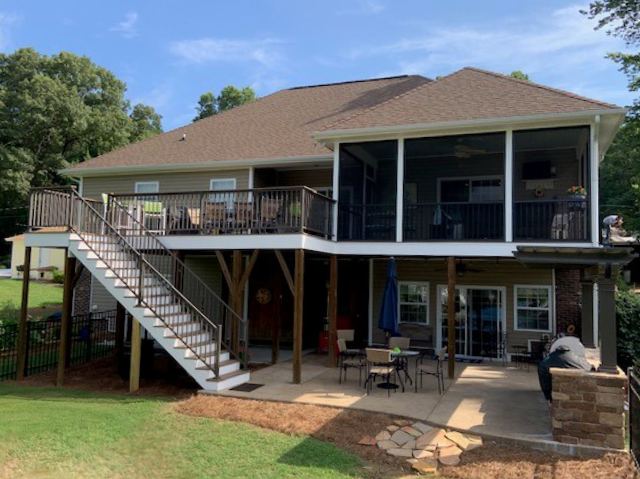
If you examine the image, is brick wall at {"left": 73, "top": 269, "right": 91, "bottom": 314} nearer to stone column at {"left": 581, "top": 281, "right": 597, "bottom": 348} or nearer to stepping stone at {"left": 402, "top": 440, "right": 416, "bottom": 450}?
stepping stone at {"left": 402, "top": 440, "right": 416, "bottom": 450}

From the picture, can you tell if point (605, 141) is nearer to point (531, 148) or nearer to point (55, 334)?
point (531, 148)

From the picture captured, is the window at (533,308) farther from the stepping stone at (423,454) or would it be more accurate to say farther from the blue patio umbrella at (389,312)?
the stepping stone at (423,454)

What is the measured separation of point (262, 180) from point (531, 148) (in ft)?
26.6

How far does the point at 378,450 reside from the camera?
674 centimetres

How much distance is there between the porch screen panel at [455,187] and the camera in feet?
38.1

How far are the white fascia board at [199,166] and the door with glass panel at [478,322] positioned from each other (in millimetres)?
5702

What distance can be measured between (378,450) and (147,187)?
12963 mm

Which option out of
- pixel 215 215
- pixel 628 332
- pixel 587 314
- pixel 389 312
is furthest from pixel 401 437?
pixel 628 332

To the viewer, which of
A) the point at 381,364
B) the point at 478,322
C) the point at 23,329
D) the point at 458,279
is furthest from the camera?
the point at 458,279

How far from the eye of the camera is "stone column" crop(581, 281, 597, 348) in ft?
35.0

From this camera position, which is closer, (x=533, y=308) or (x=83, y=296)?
(x=533, y=308)

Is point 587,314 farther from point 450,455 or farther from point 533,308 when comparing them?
point 450,455

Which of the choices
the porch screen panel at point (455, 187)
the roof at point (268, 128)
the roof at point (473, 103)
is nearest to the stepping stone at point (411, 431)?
the porch screen panel at point (455, 187)

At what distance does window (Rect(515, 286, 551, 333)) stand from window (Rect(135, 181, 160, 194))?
470 inches
